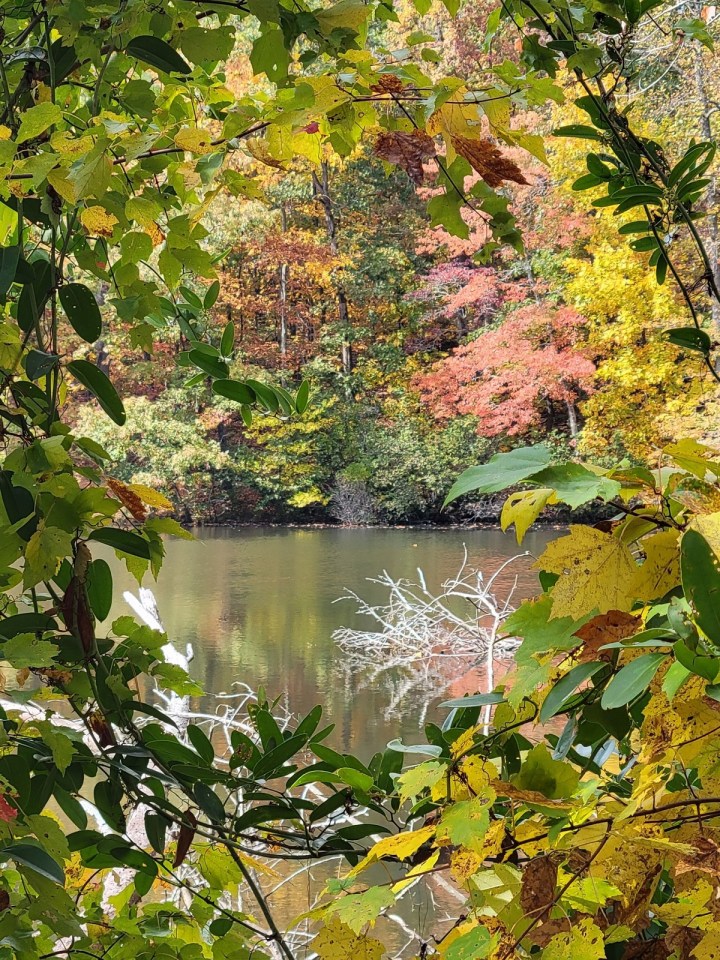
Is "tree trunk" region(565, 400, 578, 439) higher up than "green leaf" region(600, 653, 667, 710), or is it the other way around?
"tree trunk" region(565, 400, 578, 439)

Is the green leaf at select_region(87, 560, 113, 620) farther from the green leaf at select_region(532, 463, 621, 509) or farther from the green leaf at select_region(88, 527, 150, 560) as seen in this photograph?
the green leaf at select_region(532, 463, 621, 509)

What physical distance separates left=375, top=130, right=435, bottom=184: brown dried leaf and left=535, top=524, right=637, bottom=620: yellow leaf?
0.21 meters

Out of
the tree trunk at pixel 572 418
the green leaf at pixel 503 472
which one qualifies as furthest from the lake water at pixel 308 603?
the green leaf at pixel 503 472

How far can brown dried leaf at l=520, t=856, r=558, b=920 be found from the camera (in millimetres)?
228

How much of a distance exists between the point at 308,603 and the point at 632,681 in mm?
4877

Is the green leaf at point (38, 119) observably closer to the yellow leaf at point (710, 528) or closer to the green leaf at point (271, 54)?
the green leaf at point (271, 54)

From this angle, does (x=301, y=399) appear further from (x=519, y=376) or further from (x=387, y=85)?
(x=519, y=376)

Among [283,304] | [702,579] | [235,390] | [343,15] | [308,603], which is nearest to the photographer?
[702,579]

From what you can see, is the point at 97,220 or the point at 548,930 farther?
the point at 97,220

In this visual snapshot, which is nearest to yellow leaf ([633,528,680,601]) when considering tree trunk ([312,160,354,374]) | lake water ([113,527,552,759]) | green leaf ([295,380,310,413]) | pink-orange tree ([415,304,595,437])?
green leaf ([295,380,310,413])

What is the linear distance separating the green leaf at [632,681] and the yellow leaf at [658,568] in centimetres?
5

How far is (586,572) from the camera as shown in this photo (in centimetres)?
23

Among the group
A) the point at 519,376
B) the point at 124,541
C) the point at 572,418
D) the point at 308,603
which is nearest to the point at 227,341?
the point at 124,541

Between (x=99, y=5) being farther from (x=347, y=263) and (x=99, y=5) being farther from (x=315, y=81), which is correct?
(x=347, y=263)
